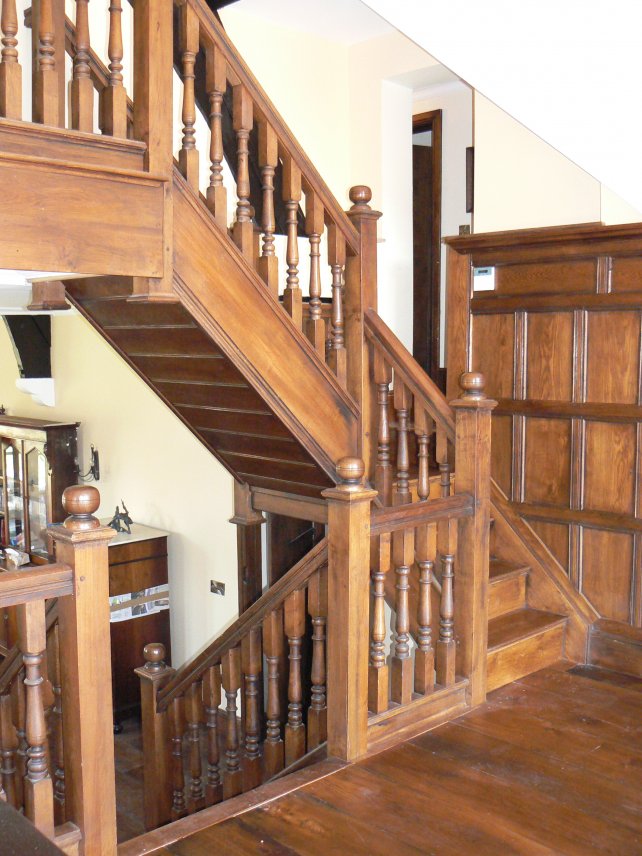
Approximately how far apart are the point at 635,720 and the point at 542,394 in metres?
1.49

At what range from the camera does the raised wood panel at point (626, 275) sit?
3.83 meters

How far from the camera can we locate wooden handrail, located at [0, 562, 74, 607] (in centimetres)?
216

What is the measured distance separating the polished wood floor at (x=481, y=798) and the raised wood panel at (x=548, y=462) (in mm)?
1031

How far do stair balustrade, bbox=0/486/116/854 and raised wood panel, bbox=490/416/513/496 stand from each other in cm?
253

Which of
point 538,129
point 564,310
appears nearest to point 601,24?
point 538,129

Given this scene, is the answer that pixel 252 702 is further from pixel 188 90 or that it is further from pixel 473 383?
pixel 188 90

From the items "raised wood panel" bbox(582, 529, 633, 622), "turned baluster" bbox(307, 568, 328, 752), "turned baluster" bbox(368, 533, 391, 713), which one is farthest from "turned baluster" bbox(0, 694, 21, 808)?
"raised wood panel" bbox(582, 529, 633, 622)

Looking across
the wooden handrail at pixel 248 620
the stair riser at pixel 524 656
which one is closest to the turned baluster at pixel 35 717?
the wooden handrail at pixel 248 620

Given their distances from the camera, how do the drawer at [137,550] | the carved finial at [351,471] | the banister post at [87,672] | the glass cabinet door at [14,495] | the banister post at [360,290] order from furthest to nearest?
the glass cabinet door at [14,495], the drawer at [137,550], the banister post at [360,290], the carved finial at [351,471], the banister post at [87,672]

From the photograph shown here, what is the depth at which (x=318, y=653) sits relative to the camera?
133 inches

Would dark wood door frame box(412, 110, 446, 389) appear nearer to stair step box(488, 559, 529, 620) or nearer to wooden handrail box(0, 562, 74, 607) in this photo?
stair step box(488, 559, 529, 620)

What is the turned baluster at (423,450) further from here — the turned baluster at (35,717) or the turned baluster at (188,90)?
the turned baluster at (35,717)

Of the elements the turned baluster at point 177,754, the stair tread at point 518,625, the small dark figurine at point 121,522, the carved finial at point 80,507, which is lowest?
the turned baluster at point 177,754

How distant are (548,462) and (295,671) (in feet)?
5.23
